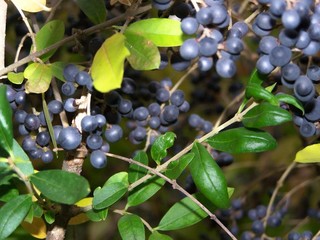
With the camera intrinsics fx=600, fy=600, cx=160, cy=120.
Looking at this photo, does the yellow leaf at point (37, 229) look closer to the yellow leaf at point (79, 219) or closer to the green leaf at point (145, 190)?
the yellow leaf at point (79, 219)

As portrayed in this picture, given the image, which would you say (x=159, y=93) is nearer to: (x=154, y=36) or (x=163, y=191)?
(x=154, y=36)

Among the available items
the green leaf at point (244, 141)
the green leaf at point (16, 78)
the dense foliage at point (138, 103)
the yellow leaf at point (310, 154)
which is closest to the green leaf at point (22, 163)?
the dense foliage at point (138, 103)

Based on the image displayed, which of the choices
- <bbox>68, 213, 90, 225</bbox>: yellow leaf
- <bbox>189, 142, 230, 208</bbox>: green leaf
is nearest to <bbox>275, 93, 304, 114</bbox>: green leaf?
<bbox>189, 142, 230, 208</bbox>: green leaf

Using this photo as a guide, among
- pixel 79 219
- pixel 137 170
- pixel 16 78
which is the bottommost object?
pixel 79 219

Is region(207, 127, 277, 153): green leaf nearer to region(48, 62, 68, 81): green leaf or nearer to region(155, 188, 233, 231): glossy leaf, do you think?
region(155, 188, 233, 231): glossy leaf

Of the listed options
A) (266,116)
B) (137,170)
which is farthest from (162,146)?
(266,116)

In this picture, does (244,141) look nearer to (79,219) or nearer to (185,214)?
(185,214)
